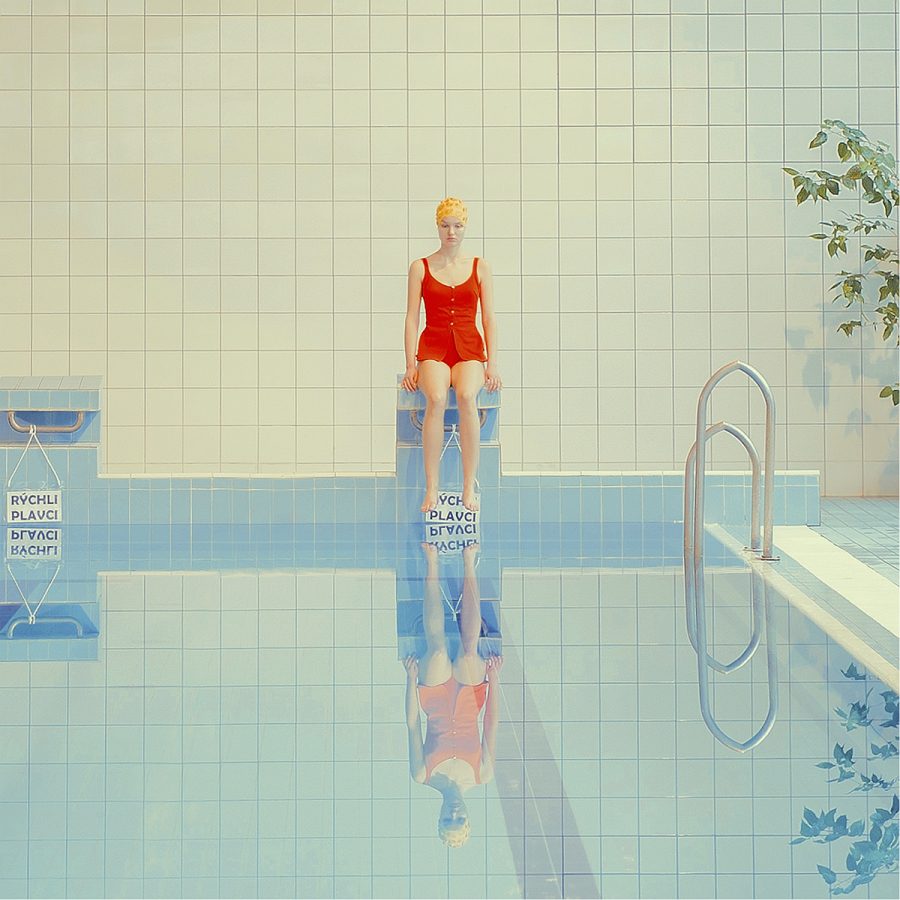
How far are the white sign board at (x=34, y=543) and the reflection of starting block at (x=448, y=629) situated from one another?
220 centimetres

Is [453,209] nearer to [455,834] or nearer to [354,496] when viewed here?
[354,496]

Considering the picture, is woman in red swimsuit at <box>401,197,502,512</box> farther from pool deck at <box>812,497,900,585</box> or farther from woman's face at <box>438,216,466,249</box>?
pool deck at <box>812,497,900,585</box>

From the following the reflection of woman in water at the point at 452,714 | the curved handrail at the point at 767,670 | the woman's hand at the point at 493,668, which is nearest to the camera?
the reflection of woman in water at the point at 452,714

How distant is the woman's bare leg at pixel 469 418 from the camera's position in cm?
737

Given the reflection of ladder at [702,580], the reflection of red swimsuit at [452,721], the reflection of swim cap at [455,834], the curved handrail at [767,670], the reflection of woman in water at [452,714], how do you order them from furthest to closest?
1. the reflection of ladder at [702,580]
2. the curved handrail at [767,670]
3. the reflection of red swimsuit at [452,721]
4. the reflection of woman in water at [452,714]
5. the reflection of swim cap at [455,834]

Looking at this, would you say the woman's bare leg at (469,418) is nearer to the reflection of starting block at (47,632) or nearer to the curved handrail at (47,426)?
the curved handrail at (47,426)

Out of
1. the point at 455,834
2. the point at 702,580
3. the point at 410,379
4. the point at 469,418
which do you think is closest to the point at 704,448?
the point at 702,580

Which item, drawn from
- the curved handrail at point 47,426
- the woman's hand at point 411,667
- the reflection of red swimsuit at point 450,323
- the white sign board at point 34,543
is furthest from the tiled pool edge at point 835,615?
the curved handrail at point 47,426

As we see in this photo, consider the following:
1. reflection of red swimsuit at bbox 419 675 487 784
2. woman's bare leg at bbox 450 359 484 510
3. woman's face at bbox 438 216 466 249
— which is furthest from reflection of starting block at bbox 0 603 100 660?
woman's face at bbox 438 216 466 249

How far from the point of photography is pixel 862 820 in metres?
2.97

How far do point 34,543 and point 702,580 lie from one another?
11.2 feet

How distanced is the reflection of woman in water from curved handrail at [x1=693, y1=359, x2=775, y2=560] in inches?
49.6

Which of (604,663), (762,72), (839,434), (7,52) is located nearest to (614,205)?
(762,72)

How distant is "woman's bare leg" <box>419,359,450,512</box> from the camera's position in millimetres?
7398
